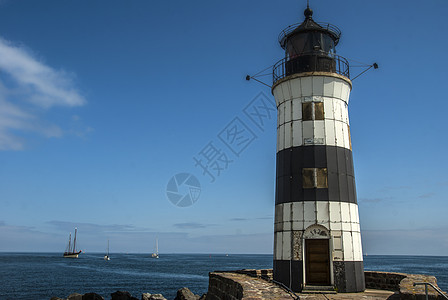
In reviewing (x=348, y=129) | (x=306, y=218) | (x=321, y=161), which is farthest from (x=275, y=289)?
(x=348, y=129)

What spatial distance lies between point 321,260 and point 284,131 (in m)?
5.10

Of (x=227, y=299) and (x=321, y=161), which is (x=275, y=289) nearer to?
(x=227, y=299)

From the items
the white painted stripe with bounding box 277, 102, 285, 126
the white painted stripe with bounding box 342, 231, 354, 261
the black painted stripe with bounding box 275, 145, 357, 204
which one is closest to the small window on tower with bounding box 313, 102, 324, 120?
the black painted stripe with bounding box 275, 145, 357, 204

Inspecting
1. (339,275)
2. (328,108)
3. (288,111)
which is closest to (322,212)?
(339,275)

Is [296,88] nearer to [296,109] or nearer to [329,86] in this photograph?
[296,109]

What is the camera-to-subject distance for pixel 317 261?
520 inches

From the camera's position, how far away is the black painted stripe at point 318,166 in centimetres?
1347

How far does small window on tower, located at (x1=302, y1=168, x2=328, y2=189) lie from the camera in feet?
44.4

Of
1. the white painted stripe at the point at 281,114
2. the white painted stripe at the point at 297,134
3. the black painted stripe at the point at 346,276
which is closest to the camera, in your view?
the black painted stripe at the point at 346,276

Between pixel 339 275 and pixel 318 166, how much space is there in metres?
3.92

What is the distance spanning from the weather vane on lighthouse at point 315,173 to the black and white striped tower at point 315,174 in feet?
0.11

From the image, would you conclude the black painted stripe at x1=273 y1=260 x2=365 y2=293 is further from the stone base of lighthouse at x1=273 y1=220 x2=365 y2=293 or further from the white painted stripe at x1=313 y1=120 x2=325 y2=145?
the white painted stripe at x1=313 y1=120 x2=325 y2=145

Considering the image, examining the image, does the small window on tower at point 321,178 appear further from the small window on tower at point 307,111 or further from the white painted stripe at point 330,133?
the small window on tower at point 307,111

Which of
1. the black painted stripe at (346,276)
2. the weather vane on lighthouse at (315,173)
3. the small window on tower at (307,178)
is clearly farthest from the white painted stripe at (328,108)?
the black painted stripe at (346,276)
